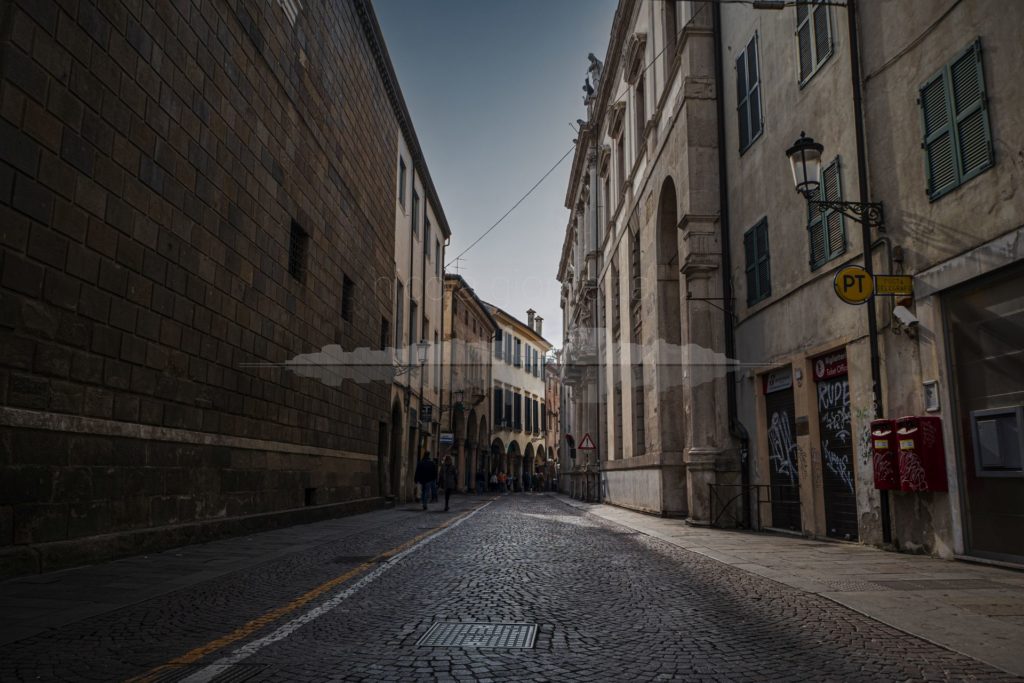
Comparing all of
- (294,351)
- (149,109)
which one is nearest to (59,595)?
(149,109)

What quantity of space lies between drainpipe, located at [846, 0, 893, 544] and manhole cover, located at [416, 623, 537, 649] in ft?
20.6

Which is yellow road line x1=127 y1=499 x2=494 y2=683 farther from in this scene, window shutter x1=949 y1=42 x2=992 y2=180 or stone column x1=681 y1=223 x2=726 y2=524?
stone column x1=681 y1=223 x2=726 y2=524

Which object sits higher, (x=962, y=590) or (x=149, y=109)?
(x=149, y=109)

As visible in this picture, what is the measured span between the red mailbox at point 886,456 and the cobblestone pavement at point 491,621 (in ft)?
7.94

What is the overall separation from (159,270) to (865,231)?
830 cm

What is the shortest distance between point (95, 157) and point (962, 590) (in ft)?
28.4

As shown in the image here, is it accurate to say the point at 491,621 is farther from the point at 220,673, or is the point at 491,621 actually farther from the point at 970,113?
the point at 970,113

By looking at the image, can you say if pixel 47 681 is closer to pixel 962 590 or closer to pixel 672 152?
pixel 962 590

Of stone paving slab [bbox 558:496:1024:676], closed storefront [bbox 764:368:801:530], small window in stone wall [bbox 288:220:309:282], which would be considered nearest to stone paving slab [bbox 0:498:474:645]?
stone paving slab [bbox 558:496:1024:676]

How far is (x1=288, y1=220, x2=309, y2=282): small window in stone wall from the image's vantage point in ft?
49.6

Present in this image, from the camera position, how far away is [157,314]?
9453 millimetres

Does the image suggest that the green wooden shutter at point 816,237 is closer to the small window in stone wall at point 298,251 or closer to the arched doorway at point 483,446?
the small window in stone wall at point 298,251

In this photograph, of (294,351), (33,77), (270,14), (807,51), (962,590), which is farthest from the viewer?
(294,351)

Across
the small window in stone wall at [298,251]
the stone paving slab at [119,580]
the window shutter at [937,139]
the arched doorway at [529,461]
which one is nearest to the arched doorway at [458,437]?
the arched doorway at [529,461]
